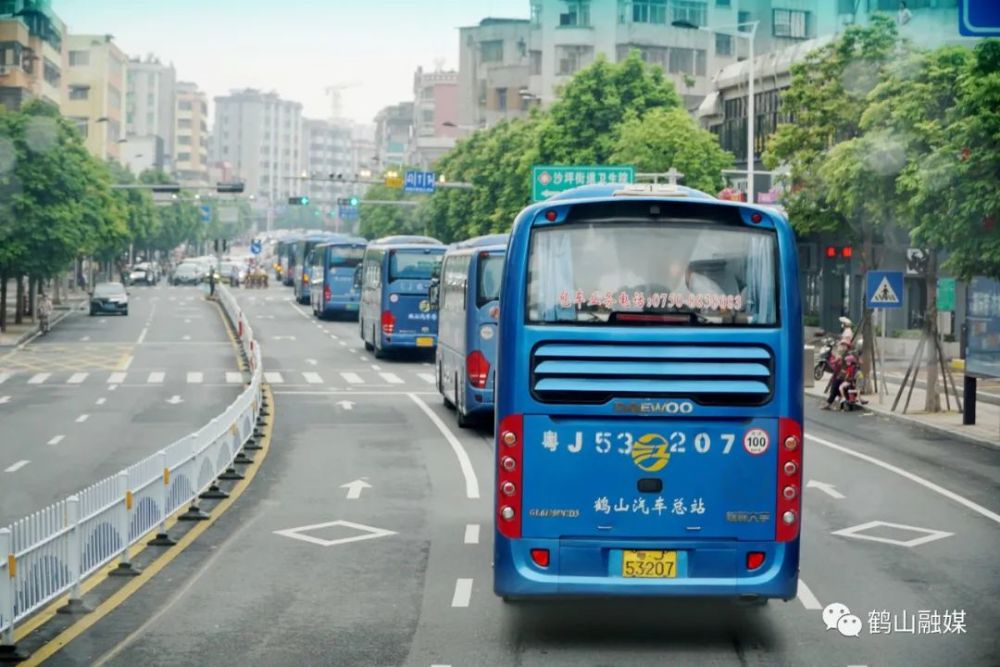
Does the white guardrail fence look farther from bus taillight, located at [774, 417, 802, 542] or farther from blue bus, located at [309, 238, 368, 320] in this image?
blue bus, located at [309, 238, 368, 320]

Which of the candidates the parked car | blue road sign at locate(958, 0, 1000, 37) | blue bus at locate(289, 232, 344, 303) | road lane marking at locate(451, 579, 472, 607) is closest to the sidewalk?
road lane marking at locate(451, 579, 472, 607)

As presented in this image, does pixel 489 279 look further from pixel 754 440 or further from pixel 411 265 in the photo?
pixel 411 265

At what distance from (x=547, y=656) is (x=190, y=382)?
34.6 m

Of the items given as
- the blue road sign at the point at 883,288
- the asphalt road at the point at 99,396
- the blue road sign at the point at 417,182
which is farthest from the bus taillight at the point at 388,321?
the blue road sign at the point at 417,182

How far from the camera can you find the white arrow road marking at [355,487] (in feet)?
79.4

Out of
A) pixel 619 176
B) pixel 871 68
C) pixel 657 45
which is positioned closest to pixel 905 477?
pixel 871 68

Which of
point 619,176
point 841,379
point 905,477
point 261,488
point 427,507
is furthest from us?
point 619,176

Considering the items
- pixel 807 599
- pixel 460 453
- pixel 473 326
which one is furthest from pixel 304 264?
pixel 807 599

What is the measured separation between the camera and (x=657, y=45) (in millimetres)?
119312

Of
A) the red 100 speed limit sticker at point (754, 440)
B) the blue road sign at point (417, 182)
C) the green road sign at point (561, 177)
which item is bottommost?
the red 100 speed limit sticker at point (754, 440)

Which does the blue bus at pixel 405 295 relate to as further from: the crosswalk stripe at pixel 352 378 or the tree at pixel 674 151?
the tree at pixel 674 151

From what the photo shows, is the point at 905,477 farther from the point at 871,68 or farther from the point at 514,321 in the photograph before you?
the point at 871,68

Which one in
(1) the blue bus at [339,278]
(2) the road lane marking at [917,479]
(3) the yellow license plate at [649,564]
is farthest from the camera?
(1) the blue bus at [339,278]

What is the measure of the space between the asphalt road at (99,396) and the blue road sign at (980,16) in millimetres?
13978
